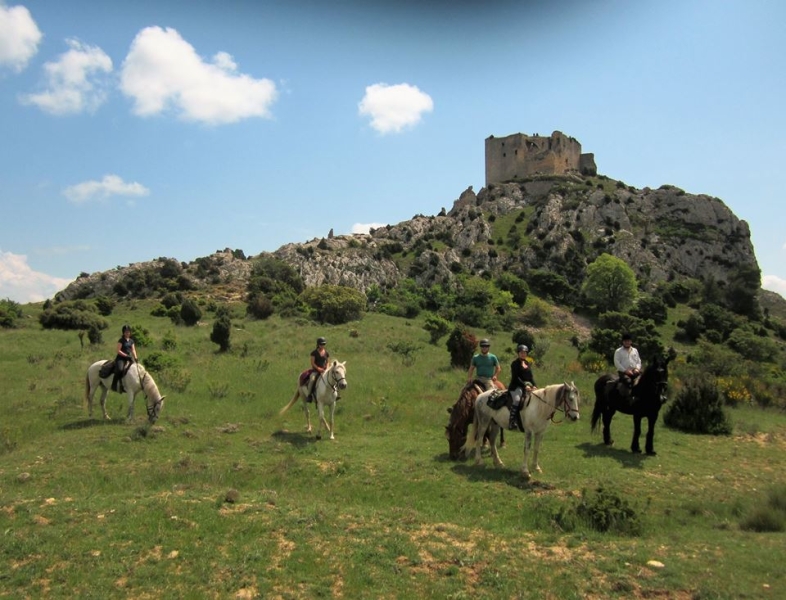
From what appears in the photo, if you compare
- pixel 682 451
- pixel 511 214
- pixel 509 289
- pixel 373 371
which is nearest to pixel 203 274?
pixel 509 289

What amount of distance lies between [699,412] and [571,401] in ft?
28.2

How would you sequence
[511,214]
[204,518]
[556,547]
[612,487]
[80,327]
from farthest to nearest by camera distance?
[511,214]
[80,327]
[612,487]
[204,518]
[556,547]

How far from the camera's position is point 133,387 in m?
15.2

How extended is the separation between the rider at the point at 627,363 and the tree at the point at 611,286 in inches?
2137

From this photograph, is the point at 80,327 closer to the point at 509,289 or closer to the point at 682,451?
the point at 682,451

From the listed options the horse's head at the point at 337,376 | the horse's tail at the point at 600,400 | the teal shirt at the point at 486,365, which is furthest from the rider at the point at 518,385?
the horse's head at the point at 337,376

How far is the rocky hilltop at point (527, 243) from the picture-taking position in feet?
225

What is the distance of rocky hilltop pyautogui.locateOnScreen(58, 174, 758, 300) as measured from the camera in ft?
225

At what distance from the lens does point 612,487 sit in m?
10.3

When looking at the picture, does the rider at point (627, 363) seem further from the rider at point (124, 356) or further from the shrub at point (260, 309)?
the shrub at point (260, 309)

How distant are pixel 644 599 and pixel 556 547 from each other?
4.95 ft

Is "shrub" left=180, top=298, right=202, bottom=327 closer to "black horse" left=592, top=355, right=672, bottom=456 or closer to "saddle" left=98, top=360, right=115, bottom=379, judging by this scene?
"saddle" left=98, top=360, right=115, bottom=379

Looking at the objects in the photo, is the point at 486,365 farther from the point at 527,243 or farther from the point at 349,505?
the point at 527,243

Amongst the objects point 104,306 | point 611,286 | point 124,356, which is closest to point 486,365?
point 124,356
